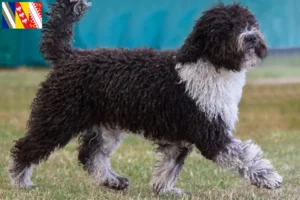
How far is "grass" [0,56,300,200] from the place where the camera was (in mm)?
7504

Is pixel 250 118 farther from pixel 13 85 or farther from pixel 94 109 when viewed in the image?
pixel 94 109

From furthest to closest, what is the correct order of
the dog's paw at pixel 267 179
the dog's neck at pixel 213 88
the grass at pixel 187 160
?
1. the grass at pixel 187 160
2. the dog's neck at pixel 213 88
3. the dog's paw at pixel 267 179

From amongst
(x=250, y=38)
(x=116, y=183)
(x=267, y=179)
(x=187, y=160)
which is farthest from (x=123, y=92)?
(x=187, y=160)

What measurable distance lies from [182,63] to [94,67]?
86cm

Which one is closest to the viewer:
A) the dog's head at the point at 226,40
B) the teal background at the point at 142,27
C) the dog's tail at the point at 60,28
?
the dog's head at the point at 226,40

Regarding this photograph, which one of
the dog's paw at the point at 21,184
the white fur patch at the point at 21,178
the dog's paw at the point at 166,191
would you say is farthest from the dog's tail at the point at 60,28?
Result: the dog's paw at the point at 166,191

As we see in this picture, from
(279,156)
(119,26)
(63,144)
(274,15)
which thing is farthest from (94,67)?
(274,15)

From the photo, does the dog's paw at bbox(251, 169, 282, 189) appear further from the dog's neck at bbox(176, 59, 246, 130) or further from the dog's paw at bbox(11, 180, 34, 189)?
the dog's paw at bbox(11, 180, 34, 189)

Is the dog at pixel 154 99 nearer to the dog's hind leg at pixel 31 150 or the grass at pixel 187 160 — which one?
the dog's hind leg at pixel 31 150

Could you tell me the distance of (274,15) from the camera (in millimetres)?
13750

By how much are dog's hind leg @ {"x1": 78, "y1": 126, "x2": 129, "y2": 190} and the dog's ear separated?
120 centimetres

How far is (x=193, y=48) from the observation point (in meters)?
7.08

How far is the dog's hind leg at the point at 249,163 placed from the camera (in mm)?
6711

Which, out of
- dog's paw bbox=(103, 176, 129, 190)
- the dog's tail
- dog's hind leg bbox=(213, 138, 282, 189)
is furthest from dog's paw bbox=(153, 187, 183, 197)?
the dog's tail
